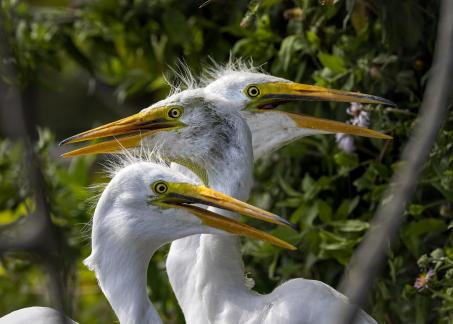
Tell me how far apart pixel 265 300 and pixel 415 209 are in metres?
1.03

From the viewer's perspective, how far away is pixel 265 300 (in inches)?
151

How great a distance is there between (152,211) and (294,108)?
6.17ft

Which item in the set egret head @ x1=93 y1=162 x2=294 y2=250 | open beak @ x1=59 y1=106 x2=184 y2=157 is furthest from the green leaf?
egret head @ x1=93 y1=162 x2=294 y2=250

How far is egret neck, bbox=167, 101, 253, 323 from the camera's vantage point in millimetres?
3941

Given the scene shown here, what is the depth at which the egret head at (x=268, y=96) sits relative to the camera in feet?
14.4

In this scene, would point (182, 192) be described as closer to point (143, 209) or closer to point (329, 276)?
point (143, 209)

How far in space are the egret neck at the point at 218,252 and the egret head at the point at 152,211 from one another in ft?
1.67

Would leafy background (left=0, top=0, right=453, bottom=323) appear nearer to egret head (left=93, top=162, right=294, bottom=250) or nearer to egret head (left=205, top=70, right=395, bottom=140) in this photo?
egret head (left=205, top=70, right=395, bottom=140)

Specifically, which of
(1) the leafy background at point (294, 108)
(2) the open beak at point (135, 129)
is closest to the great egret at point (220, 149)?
(2) the open beak at point (135, 129)

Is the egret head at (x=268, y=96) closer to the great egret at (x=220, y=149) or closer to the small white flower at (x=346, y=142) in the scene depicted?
the great egret at (x=220, y=149)

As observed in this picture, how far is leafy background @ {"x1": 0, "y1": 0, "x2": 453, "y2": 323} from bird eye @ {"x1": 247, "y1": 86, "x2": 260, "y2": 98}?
24 cm

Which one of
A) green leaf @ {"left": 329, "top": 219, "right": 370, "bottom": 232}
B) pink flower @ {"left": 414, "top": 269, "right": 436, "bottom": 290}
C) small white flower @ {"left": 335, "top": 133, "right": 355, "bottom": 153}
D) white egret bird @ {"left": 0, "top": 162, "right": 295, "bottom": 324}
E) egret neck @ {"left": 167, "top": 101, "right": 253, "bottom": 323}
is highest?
white egret bird @ {"left": 0, "top": 162, "right": 295, "bottom": 324}

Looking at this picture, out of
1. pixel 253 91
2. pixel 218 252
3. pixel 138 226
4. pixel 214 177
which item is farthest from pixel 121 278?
pixel 253 91

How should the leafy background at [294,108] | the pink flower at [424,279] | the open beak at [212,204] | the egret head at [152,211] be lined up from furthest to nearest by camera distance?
the leafy background at [294,108]
the pink flower at [424,279]
the egret head at [152,211]
the open beak at [212,204]
